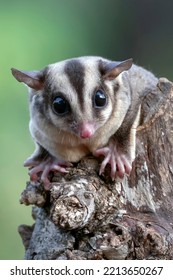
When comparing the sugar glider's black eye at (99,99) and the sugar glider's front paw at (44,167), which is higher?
the sugar glider's black eye at (99,99)

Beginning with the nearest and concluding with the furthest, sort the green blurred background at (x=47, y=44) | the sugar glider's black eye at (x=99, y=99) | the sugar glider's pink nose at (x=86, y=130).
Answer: the sugar glider's pink nose at (x=86, y=130) < the sugar glider's black eye at (x=99, y=99) < the green blurred background at (x=47, y=44)

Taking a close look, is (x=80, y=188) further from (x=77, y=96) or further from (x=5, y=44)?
(x=5, y=44)

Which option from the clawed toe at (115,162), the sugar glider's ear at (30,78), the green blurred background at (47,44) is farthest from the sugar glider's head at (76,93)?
the green blurred background at (47,44)

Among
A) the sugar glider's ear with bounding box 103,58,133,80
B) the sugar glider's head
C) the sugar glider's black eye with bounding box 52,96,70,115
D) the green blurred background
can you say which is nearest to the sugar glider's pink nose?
the sugar glider's head

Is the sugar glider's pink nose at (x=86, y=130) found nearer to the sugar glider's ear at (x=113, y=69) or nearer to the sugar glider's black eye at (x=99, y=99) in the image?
the sugar glider's black eye at (x=99, y=99)

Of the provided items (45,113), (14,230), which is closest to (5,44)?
(14,230)

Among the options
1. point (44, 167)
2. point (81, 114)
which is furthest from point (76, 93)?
point (44, 167)

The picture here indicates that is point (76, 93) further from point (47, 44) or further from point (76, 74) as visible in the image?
point (47, 44)

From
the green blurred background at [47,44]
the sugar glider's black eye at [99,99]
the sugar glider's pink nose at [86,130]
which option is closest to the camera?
the sugar glider's pink nose at [86,130]
